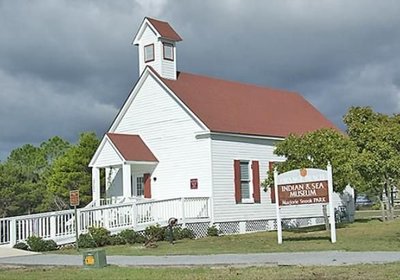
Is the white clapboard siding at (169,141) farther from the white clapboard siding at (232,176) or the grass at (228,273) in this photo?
the grass at (228,273)

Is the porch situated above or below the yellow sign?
above

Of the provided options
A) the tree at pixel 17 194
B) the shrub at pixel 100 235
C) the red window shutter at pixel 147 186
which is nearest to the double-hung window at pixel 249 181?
the red window shutter at pixel 147 186

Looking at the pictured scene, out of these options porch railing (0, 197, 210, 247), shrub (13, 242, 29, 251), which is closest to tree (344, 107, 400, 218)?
porch railing (0, 197, 210, 247)

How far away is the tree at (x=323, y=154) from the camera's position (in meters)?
26.7

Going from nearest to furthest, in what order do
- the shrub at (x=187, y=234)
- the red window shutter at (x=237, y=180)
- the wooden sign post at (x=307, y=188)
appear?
the wooden sign post at (x=307, y=188) < the shrub at (x=187, y=234) < the red window shutter at (x=237, y=180)

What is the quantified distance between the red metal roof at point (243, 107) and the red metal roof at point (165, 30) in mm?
1974

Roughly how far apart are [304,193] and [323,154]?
544 centimetres

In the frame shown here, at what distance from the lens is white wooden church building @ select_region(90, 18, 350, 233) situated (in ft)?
100

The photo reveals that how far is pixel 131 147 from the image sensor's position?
1242 inches

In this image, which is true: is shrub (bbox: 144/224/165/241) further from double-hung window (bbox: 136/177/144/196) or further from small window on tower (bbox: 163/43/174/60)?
small window on tower (bbox: 163/43/174/60)

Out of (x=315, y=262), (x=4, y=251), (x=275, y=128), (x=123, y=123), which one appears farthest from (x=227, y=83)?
(x=315, y=262)

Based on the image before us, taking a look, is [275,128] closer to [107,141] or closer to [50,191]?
[107,141]

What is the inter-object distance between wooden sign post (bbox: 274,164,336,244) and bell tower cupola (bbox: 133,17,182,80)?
12.2m

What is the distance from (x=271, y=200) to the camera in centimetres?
3338
